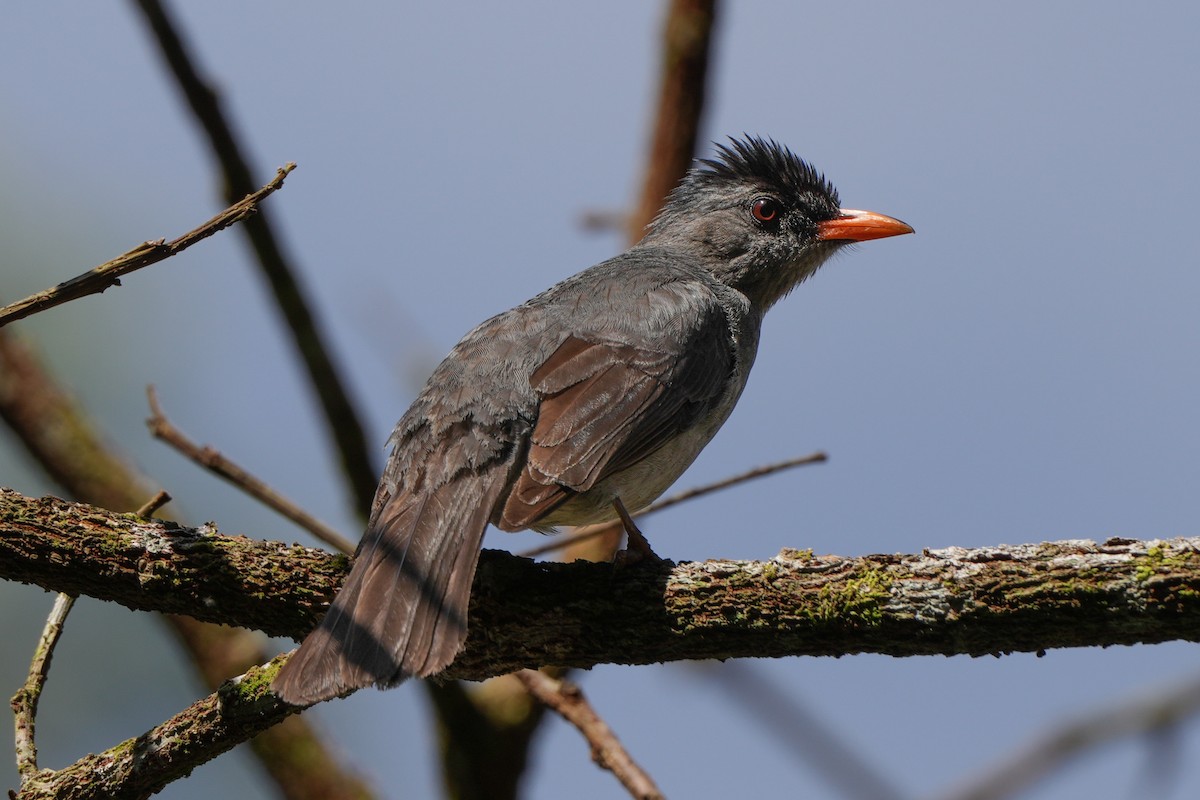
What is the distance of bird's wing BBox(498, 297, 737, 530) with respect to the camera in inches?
162

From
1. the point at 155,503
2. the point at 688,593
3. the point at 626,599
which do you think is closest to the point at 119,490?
the point at 155,503

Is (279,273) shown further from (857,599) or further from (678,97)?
(857,599)

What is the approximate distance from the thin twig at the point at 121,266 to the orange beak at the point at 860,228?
13.5 feet

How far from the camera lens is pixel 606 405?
14.7 ft

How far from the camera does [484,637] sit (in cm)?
379

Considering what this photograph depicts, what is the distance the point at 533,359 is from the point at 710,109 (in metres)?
2.81

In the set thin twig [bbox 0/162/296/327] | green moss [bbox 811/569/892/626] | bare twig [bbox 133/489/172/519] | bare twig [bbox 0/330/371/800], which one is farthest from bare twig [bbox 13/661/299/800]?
bare twig [bbox 0/330/371/800]

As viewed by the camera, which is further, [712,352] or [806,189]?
[806,189]

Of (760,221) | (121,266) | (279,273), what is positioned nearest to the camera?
(121,266)

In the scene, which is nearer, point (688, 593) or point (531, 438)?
point (688, 593)

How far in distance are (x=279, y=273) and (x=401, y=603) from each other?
2373mm

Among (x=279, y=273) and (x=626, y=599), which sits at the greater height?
(x=279, y=273)

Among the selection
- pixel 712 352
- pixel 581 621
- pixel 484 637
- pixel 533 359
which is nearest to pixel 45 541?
pixel 484 637

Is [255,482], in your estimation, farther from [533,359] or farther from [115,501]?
[115,501]
